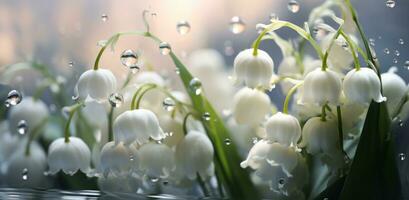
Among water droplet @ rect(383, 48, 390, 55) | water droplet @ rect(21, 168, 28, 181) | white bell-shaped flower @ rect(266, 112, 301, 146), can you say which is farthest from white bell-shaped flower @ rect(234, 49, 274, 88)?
water droplet @ rect(21, 168, 28, 181)

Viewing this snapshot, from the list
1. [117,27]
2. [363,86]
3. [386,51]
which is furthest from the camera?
[117,27]

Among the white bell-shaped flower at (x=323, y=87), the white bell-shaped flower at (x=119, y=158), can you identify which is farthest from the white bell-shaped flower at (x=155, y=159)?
the white bell-shaped flower at (x=323, y=87)

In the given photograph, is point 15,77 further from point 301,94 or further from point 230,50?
point 301,94

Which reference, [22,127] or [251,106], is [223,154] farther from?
[22,127]

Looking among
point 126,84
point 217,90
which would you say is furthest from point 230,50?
point 126,84

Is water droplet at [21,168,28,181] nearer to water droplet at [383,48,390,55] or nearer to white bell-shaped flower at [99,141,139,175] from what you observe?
white bell-shaped flower at [99,141,139,175]

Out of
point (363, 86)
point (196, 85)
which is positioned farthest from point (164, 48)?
point (363, 86)
